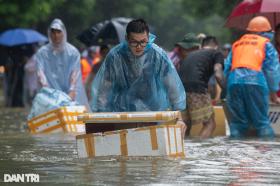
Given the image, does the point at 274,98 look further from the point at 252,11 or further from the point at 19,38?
the point at 19,38

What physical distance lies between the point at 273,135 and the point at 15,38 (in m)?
15.6

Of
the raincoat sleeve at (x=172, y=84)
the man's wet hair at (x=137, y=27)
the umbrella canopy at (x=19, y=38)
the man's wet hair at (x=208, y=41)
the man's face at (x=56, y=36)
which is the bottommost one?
the raincoat sleeve at (x=172, y=84)

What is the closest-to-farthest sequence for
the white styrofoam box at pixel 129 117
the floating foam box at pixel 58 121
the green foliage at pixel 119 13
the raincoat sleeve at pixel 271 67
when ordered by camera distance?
the white styrofoam box at pixel 129 117 < the raincoat sleeve at pixel 271 67 < the floating foam box at pixel 58 121 < the green foliage at pixel 119 13

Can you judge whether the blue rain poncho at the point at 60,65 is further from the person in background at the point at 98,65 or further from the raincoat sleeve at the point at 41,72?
the person in background at the point at 98,65

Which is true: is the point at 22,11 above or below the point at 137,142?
above

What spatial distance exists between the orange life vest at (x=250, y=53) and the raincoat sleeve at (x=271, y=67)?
0.06 meters

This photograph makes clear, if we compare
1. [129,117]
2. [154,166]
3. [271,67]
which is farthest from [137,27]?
[271,67]

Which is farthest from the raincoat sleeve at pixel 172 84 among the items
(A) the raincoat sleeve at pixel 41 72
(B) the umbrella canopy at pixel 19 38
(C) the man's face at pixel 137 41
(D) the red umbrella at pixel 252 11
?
(B) the umbrella canopy at pixel 19 38

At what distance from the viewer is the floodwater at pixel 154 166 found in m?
8.05

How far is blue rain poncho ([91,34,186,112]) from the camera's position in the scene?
932cm

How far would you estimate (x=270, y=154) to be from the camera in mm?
10305

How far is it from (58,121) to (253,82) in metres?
2.64

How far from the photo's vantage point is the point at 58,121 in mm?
13289

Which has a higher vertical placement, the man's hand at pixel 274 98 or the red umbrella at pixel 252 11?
the red umbrella at pixel 252 11
